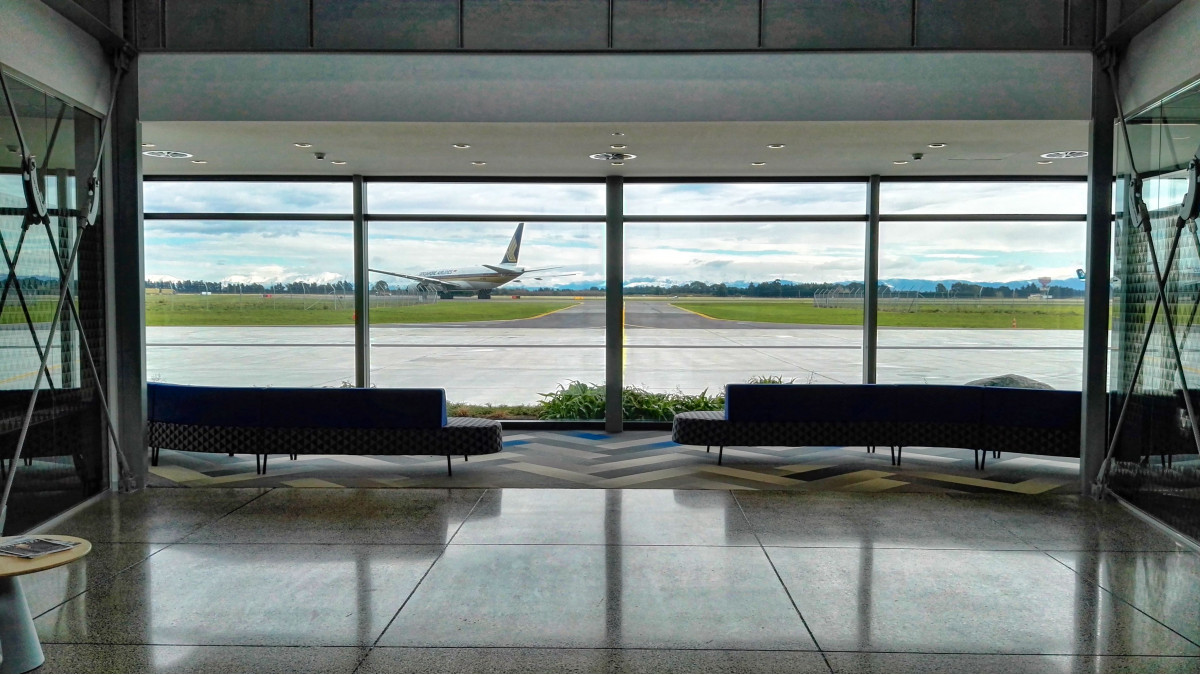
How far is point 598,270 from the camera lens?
11.5m

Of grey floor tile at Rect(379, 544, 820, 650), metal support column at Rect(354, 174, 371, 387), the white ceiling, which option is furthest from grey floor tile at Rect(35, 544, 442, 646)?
metal support column at Rect(354, 174, 371, 387)

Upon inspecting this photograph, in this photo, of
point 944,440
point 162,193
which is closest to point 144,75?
point 162,193

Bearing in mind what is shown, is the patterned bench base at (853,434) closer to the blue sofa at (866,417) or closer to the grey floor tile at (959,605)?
the blue sofa at (866,417)

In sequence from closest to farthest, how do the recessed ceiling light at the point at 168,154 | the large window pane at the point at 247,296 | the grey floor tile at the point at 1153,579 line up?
1. the grey floor tile at the point at 1153,579
2. the recessed ceiling light at the point at 168,154
3. the large window pane at the point at 247,296

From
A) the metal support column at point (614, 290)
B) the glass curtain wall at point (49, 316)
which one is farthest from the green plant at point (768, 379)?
the glass curtain wall at point (49, 316)

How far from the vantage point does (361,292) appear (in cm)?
1134

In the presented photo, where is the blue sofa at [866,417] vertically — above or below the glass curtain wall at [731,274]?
below

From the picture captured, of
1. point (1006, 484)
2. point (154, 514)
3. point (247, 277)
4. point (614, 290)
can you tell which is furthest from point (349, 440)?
point (1006, 484)

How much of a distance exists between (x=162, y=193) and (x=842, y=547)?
34.1 ft

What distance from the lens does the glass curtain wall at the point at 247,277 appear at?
11359mm

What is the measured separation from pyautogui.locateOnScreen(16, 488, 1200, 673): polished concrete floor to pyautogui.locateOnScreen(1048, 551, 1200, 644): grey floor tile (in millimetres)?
20

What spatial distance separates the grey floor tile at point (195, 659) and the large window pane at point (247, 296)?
308 inches

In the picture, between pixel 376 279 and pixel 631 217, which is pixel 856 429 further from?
pixel 376 279

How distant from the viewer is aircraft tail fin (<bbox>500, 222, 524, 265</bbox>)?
38.0ft
